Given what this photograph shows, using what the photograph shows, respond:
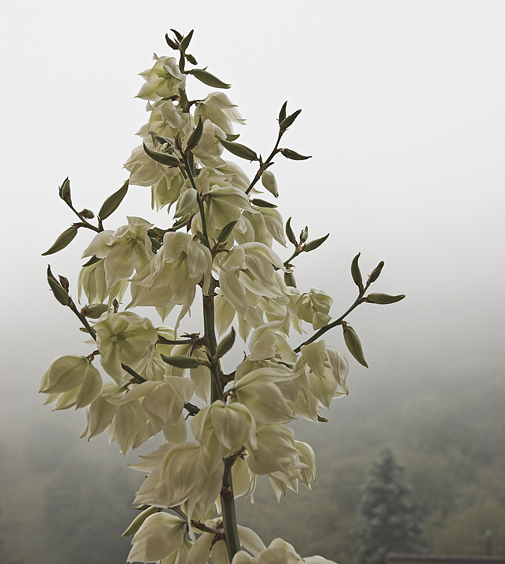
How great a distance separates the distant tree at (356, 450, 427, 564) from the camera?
15.2ft

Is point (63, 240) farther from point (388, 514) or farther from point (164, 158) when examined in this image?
point (388, 514)

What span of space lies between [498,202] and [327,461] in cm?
276

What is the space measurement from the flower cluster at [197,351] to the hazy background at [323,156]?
125 inches

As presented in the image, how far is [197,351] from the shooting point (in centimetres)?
43

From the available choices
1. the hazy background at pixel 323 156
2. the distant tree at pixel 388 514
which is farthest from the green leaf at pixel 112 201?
the distant tree at pixel 388 514

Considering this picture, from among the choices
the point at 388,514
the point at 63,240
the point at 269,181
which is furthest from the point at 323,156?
the point at 63,240

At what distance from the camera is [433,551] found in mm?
4602

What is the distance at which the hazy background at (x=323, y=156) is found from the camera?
377 cm

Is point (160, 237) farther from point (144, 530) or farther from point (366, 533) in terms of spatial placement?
point (366, 533)

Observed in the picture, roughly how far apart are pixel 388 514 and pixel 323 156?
299cm

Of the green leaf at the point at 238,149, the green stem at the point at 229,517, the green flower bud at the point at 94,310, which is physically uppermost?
the green leaf at the point at 238,149

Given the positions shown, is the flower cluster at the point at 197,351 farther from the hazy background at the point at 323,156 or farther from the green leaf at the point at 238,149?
the hazy background at the point at 323,156

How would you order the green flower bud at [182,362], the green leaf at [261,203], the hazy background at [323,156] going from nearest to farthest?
the green flower bud at [182,362] → the green leaf at [261,203] → the hazy background at [323,156]

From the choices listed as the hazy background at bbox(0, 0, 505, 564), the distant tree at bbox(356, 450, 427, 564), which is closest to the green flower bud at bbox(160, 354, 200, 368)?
the hazy background at bbox(0, 0, 505, 564)
